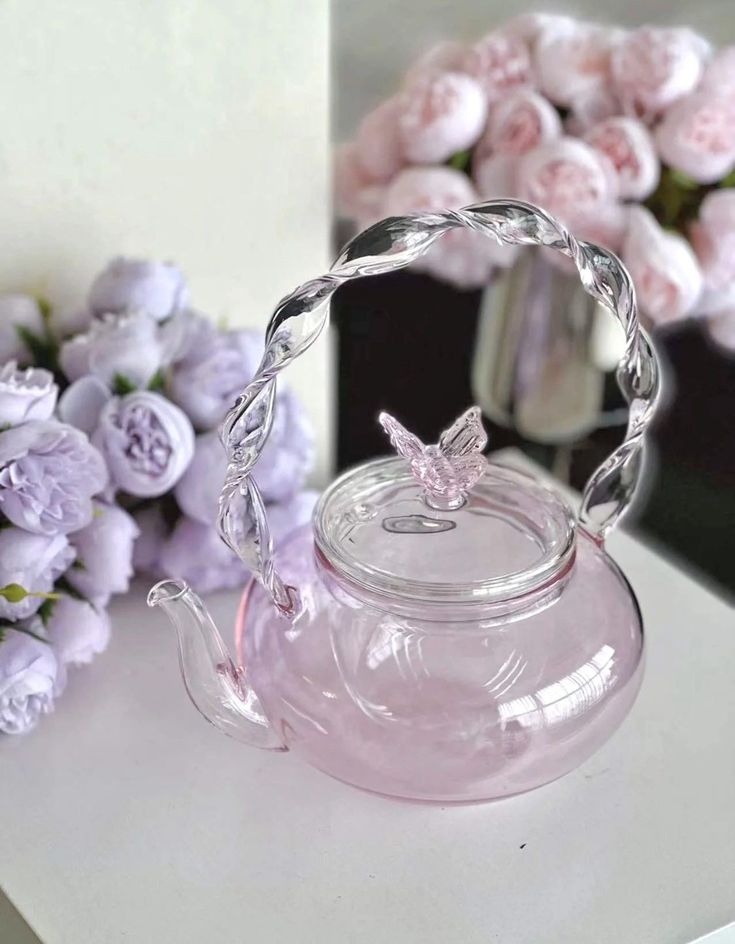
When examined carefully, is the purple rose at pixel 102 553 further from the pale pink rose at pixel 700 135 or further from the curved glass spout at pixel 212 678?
the pale pink rose at pixel 700 135

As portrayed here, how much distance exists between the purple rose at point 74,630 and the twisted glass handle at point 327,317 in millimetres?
125

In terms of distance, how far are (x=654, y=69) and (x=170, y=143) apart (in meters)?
0.35

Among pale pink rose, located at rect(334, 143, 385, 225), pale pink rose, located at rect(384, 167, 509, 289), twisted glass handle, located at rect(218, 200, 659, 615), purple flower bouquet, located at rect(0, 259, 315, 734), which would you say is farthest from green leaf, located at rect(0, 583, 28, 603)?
pale pink rose, located at rect(334, 143, 385, 225)

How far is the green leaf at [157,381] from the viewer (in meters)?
0.58

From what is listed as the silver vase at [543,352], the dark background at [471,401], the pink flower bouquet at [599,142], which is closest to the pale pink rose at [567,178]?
the pink flower bouquet at [599,142]

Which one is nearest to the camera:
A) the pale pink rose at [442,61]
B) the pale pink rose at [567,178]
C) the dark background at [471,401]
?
the pale pink rose at [567,178]

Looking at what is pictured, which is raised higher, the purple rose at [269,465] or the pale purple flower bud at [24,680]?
the purple rose at [269,465]

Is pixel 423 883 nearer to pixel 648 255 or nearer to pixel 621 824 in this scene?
pixel 621 824

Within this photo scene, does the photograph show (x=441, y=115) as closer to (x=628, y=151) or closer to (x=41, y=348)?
(x=628, y=151)

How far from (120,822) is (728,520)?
0.66 metres

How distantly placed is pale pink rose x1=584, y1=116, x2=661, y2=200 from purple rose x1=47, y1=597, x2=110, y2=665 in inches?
18.4

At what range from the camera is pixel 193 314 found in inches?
23.6

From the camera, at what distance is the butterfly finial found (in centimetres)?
45

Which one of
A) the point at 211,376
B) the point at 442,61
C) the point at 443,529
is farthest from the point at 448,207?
the point at 443,529
